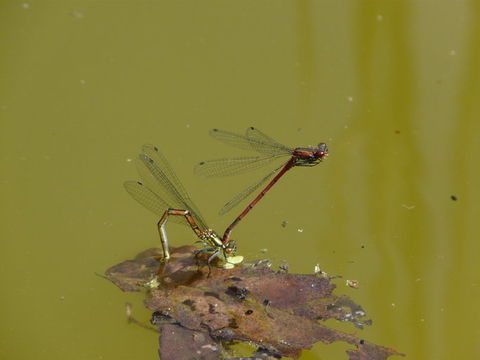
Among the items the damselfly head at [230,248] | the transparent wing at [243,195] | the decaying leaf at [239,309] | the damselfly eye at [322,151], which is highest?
the damselfly eye at [322,151]

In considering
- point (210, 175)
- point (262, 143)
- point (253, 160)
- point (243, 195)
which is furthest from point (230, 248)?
point (262, 143)

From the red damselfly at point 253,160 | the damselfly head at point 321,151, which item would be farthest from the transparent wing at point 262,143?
the damselfly head at point 321,151

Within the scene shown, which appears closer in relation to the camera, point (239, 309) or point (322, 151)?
point (239, 309)

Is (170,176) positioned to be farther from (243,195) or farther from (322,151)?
(322,151)

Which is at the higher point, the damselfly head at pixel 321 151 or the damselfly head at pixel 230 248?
the damselfly head at pixel 321 151

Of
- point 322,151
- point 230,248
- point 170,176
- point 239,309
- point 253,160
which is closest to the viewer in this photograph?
point 239,309

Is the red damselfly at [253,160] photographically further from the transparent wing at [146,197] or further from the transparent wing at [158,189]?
the transparent wing at [146,197]

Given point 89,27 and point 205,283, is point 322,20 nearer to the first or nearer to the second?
point 89,27
